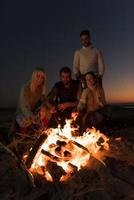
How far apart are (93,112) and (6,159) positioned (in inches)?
93.5

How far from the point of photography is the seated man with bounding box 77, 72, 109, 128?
313 inches

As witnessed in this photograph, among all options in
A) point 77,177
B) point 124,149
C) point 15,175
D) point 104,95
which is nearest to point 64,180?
point 77,177

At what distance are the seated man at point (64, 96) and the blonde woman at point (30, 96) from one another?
0.33 metres

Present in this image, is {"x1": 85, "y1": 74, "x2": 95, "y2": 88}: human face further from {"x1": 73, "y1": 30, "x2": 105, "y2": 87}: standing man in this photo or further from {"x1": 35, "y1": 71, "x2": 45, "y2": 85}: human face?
{"x1": 35, "y1": 71, "x2": 45, "y2": 85}: human face

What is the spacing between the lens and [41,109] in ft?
25.1

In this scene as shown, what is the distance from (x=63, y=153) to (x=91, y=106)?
241 centimetres

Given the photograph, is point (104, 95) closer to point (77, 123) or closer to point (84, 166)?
point (77, 123)

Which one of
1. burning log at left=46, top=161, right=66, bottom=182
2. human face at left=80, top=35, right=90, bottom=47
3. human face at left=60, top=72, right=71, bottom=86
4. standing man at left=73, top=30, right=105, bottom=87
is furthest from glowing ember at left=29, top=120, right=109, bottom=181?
human face at left=80, top=35, right=90, bottom=47

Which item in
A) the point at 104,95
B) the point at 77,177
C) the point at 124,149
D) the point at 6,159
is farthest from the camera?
the point at 104,95

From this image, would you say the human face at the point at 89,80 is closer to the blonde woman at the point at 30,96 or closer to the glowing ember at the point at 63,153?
the blonde woman at the point at 30,96

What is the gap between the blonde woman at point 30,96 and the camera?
754cm

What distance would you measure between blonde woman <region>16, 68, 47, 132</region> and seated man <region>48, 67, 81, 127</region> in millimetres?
325

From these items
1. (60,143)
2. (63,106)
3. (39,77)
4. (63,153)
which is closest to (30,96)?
(39,77)

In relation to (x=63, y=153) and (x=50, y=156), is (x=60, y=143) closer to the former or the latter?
(x=63, y=153)
